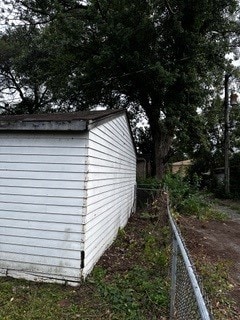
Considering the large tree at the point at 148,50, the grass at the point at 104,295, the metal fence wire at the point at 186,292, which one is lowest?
the grass at the point at 104,295

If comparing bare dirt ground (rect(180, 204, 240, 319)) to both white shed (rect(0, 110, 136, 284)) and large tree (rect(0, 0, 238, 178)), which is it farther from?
large tree (rect(0, 0, 238, 178))

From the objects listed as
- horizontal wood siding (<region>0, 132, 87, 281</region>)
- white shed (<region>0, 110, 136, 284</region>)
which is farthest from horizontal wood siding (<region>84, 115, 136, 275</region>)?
horizontal wood siding (<region>0, 132, 87, 281</region>)

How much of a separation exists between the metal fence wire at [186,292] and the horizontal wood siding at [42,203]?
164cm

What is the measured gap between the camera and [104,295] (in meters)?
4.18

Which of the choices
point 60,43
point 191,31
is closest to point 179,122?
point 191,31

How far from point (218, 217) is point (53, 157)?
8.33 metres

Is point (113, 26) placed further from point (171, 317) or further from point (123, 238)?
point (171, 317)

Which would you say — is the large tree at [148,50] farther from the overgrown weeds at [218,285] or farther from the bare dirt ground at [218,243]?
the overgrown weeds at [218,285]

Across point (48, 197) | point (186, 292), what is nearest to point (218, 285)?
point (186, 292)

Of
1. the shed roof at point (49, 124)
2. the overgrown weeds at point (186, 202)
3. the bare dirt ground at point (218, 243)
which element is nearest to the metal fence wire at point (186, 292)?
the bare dirt ground at point (218, 243)

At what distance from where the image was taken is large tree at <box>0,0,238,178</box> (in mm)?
13242

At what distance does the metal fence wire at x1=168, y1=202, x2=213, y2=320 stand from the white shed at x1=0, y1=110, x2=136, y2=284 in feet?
5.30

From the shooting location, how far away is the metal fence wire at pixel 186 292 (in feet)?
5.77

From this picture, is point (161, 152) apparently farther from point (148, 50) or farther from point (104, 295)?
point (104, 295)
